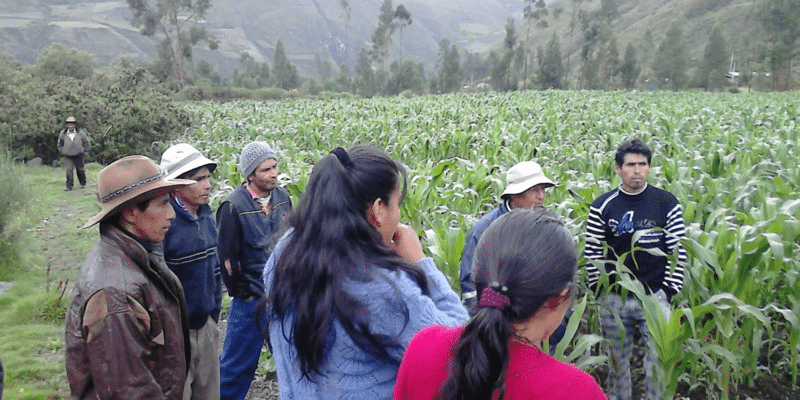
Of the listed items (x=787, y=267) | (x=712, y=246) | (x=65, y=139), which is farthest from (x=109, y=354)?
(x=65, y=139)

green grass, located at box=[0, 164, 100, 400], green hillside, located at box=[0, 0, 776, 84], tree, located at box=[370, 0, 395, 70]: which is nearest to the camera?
green grass, located at box=[0, 164, 100, 400]

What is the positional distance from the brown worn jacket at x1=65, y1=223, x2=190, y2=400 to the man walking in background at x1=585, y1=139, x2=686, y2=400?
96.4 inches

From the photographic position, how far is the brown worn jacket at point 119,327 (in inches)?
71.6

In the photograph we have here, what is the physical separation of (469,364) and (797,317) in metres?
2.98

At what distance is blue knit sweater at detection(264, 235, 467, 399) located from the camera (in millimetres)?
1460

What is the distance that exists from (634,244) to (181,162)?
272cm

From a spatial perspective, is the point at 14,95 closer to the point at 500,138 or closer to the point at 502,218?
the point at 500,138

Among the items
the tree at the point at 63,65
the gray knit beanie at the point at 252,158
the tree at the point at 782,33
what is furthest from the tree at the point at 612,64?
the gray knit beanie at the point at 252,158

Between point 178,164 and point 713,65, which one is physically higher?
point 713,65

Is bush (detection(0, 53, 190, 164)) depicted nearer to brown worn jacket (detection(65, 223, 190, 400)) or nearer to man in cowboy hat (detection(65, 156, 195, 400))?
man in cowboy hat (detection(65, 156, 195, 400))

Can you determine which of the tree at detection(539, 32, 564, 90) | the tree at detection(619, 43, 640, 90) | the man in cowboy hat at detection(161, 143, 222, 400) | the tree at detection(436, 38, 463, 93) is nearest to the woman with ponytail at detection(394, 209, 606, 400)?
the man in cowboy hat at detection(161, 143, 222, 400)

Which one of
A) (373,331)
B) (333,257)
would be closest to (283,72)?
(333,257)

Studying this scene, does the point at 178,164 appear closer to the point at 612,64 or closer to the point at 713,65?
the point at 713,65

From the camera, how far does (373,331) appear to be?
4.81 ft
